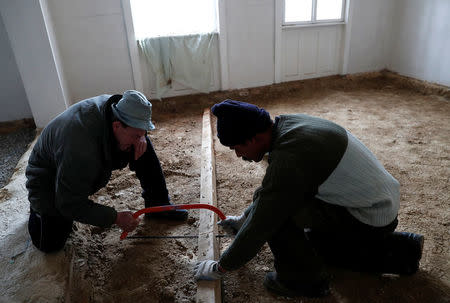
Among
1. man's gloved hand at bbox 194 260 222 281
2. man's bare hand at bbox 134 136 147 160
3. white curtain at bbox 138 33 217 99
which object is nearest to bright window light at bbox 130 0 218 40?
white curtain at bbox 138 33 217 99

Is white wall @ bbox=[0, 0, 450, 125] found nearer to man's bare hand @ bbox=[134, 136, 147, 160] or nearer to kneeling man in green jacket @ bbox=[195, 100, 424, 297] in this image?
man's bare hand @ bbox=[134, 136, 147, 160]

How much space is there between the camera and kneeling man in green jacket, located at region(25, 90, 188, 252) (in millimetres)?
1467

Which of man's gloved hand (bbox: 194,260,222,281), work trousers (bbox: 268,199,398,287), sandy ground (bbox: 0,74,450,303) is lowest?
sandy ground (bbox: 0,74,450,303)

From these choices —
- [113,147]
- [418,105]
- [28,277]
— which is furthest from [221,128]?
[418,105]

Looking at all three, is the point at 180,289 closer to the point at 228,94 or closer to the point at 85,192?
the point at 85,192

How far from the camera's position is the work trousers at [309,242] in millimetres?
1427

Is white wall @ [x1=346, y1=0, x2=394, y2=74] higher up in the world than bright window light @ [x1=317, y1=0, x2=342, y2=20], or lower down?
lower down

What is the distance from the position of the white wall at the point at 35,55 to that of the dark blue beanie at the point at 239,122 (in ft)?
9.72

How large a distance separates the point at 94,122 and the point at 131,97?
22 centimetres

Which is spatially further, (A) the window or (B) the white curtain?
(A) the window

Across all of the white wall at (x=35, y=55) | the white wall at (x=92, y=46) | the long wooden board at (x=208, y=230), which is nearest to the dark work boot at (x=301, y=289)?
the long wooden board at (x=208, y=230)

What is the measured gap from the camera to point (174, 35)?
14.2 feet

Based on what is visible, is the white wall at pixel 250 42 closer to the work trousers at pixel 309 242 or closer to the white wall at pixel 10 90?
the white wall at pixel 10 90

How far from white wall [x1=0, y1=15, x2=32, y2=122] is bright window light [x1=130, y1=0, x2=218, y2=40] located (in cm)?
153
